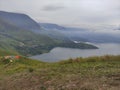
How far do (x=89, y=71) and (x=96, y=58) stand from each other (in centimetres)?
657

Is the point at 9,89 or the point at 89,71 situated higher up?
the point at 89,71

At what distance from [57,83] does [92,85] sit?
2469mm

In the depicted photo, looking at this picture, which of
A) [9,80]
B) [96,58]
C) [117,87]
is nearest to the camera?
[117,87]

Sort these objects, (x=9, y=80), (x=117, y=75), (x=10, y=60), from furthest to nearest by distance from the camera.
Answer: (x=10, y=60), (x=9, y=80), (x=117, y=75)

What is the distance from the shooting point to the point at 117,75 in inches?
609

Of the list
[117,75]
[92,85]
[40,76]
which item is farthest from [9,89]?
[117,75]

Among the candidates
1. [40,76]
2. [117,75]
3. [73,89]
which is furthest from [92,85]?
[40,76]

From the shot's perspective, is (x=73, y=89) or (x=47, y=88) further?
(x=47, y=88)

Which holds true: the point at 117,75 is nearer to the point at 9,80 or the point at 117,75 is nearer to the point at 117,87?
the point at 117,87

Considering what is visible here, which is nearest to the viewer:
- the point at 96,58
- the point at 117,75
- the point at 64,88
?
the point at 64,88

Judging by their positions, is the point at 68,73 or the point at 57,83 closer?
the point at 57,83

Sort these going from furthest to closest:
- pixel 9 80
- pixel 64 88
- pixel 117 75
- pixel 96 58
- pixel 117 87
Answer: pixel 96 58 → pixel 9 80 → pixel 117 75 → pixel 64 88 → pixel 117 87

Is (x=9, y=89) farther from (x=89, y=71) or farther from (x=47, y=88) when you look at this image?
(x=89, y=71)

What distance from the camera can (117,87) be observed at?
1341 cm
